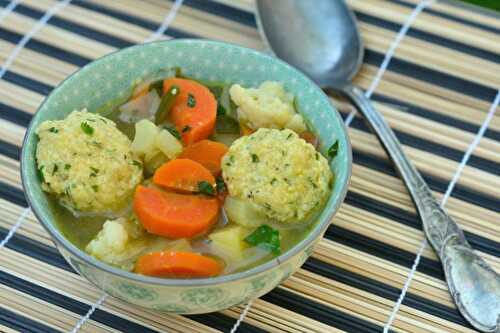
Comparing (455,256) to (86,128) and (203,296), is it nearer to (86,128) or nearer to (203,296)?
(203,296)

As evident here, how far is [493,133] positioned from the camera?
2580mm

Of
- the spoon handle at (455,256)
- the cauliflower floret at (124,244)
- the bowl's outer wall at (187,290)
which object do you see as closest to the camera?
the bowl's outer wall at (187,290)

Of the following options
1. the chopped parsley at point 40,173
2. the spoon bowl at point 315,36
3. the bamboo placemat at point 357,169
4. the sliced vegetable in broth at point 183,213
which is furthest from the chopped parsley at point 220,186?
the spoon bowl at point 315,36

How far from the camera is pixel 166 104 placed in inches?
84.7

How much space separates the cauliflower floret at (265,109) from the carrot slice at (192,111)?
8cm

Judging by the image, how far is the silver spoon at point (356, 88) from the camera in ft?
6.81

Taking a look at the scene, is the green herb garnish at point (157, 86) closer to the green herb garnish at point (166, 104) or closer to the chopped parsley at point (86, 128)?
the green herb garnish at point (166, 104)

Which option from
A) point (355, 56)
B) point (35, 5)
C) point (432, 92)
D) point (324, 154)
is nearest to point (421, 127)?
point (432, 92)

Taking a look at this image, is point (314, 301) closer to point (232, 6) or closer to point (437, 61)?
point (437, 61)

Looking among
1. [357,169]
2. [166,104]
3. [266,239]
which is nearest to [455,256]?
[357,169]

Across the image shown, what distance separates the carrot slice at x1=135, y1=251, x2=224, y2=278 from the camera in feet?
5.83

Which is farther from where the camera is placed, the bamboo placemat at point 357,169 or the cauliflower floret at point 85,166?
the bamboo placemat at point 357,169

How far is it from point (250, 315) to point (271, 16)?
4.14ft

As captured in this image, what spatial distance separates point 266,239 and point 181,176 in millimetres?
288
